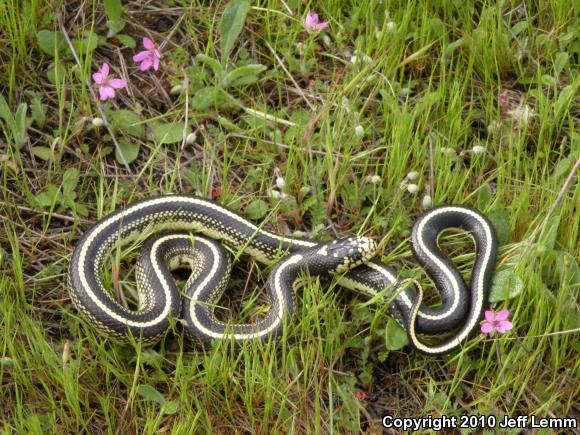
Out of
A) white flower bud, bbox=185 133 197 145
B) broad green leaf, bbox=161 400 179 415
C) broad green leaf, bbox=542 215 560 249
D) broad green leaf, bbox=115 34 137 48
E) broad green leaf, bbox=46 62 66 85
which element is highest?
broad green leaf, bbox=115 34 137 48

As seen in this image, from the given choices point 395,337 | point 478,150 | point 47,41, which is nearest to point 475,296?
point 395,337

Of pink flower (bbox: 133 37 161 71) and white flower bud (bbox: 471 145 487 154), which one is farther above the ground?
pink flower (bbox: 133 37 161 71)

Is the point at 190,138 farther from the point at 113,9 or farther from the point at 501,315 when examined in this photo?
the point at 501,315

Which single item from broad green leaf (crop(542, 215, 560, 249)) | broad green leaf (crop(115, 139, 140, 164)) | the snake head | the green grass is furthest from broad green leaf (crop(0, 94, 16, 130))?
broad green leaf (crop(542, 215, 560, 249))

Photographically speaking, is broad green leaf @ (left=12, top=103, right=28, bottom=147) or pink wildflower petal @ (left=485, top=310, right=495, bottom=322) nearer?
pink wildflower petal @ (left=485, top=310, right=495, bottom=322)

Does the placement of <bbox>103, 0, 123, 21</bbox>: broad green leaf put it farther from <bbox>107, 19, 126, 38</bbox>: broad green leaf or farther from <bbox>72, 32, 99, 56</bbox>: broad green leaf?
<bbox>72, 32, 99, 56</bbox>: broad green leaf

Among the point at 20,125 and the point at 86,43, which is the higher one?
the point at 86,43
